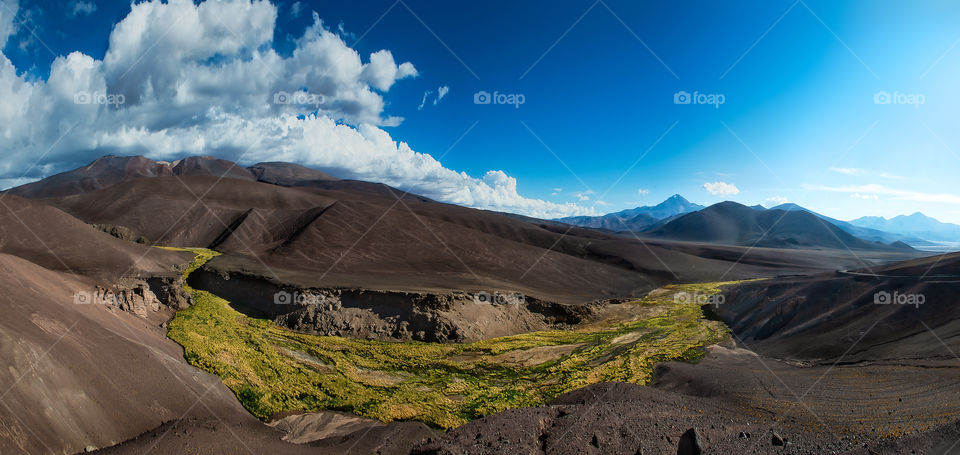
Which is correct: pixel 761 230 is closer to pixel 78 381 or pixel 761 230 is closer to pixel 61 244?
pixel 61 244

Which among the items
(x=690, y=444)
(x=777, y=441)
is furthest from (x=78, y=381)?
(x=777, y=441)

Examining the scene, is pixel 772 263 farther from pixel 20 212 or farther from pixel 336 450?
pixel 20 212

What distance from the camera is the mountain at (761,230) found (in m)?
140

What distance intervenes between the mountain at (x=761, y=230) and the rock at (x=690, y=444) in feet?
514

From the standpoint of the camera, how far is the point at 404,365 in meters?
19.4

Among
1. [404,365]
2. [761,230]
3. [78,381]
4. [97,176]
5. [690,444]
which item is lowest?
[404,365]

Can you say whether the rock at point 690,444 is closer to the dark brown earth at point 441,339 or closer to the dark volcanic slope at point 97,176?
the dark brown earth at point 441,339

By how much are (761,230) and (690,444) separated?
184224mm

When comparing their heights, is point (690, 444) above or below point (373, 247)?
below

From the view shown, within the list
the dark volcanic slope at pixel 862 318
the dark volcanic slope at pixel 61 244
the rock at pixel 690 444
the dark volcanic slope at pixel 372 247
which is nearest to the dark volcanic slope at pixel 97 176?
the dark volcanic slope at pixel 372 247

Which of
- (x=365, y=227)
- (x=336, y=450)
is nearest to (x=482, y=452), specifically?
(x=336, y=450)

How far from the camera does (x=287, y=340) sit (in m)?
21.4

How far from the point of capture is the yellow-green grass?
14602mm

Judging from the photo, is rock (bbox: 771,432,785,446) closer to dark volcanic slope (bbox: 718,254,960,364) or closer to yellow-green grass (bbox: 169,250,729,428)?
yellow-green grass (bbox: 169,250,729,428)
